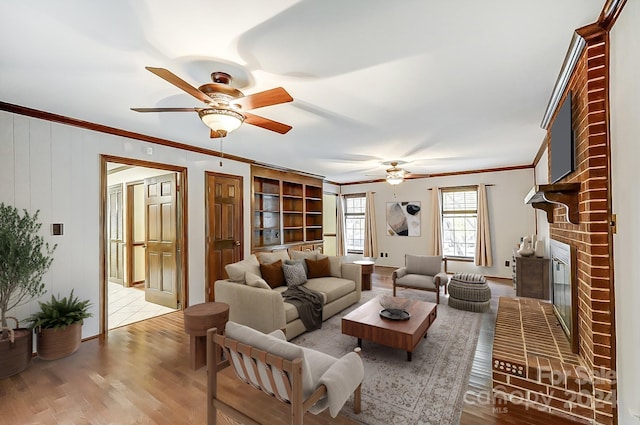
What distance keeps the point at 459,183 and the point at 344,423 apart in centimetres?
623

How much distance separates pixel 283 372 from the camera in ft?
5.01

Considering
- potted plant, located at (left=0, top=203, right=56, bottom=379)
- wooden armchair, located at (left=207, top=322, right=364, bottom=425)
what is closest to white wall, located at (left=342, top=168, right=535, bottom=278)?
wooden armchair, located at (left=207, top=322, right=364, bottom=425)

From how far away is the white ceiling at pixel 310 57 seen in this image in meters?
1.53

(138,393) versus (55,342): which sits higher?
(55,342)

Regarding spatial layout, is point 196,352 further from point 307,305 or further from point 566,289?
point 566,289

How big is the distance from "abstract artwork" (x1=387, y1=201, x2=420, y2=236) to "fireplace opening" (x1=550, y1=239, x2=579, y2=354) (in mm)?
4292

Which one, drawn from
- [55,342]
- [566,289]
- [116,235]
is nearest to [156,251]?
[55,342]

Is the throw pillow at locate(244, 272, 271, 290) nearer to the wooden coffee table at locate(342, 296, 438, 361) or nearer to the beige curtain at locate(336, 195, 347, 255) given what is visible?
the wooden coffee table at locate(342, 296, 438, 361)

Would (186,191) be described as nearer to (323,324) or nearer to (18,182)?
(18,182)

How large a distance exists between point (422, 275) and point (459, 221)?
268 centimetres

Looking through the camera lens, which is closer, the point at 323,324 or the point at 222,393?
the point at 222,393

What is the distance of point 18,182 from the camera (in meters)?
2.87

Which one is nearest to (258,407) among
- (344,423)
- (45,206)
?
(344,423)

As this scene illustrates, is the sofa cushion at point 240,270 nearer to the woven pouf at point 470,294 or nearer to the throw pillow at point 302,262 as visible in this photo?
the throw pillow at point 302,262
